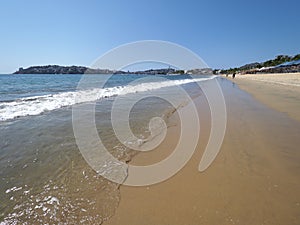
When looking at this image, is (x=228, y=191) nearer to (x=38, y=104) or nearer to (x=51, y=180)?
(x=51, y=180)

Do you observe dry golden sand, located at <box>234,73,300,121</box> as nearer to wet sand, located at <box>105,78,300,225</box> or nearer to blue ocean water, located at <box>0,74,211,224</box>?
wet sand, located at <box>105,78,300,225</box>

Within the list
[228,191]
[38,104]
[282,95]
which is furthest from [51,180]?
[282,95]

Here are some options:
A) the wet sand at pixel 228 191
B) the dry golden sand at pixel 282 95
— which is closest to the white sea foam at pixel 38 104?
the wet sand at pixel 228 191

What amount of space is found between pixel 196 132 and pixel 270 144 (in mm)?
2066

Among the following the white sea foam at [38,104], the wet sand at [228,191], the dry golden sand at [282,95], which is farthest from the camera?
the dry golden sand at [282,95]

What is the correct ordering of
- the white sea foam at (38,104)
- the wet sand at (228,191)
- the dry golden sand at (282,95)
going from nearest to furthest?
the wet sand at (228,191), the white sea foam at (38,104), the dry golden sand at (282,95)

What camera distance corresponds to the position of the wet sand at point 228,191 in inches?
94.5

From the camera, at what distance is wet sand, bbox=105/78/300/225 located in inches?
94.5

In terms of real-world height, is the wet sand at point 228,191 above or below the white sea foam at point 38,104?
below

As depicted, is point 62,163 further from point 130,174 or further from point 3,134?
point 3,134

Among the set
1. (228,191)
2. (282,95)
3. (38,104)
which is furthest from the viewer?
(282,95)

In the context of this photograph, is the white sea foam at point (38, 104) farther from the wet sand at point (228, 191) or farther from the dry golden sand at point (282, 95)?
the dry golden sand at point (282, 95)

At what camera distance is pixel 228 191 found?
115 inches

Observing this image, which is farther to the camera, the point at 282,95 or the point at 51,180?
the point at 282,95
